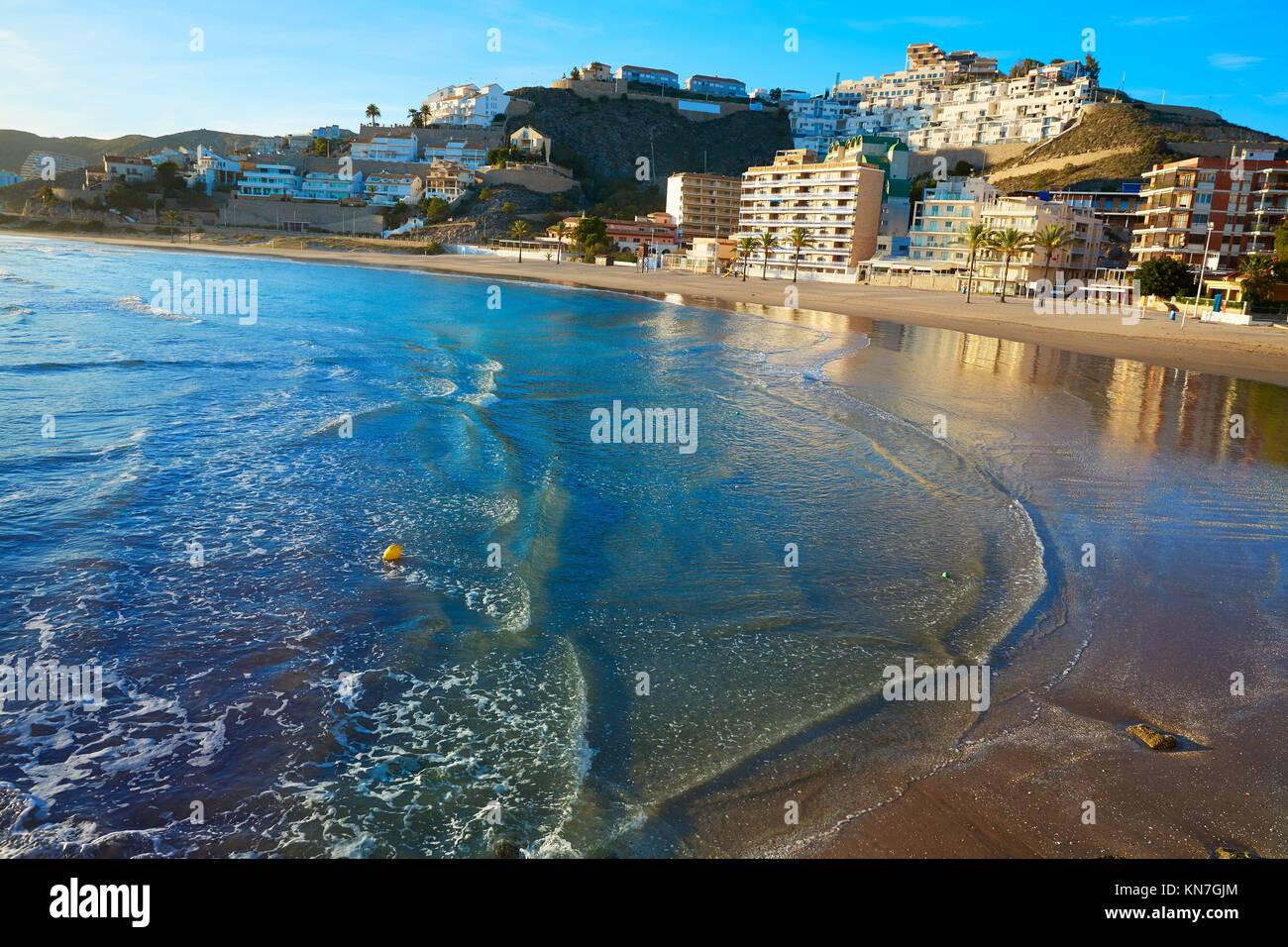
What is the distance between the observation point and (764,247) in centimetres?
9475

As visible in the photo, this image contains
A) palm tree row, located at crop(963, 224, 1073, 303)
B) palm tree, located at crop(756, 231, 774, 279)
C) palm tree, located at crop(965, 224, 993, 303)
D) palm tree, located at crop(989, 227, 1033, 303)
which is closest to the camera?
palm tree, located at crop(989, 227, 1033, 303)

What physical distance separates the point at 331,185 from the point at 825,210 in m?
83.1

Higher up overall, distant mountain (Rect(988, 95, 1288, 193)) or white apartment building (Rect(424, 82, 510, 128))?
white apartment building (Rect(424, 82, 510, 128))

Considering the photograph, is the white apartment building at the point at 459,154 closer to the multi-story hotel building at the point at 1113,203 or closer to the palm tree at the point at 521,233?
the palm tree at the point at 521,233

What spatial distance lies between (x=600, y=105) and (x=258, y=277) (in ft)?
373

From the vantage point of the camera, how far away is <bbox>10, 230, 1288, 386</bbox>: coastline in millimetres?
38344

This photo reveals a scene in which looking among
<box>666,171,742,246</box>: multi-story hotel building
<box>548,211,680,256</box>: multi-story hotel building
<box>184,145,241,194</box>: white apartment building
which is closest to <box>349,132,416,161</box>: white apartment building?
<box>184,145,241,194</box>: white apartment building

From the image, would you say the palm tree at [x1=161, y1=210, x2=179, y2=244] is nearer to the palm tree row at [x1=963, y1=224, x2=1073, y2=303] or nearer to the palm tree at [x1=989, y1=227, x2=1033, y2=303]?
the palm tree row at [x1=963, y1=224, x2=1073, y2=303]

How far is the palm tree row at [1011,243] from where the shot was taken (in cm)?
6600

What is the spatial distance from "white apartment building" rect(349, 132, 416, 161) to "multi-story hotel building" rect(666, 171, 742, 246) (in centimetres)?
5315

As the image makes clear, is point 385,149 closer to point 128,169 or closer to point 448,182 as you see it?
point 448,182

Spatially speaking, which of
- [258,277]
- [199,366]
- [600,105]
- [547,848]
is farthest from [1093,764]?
[600,105]

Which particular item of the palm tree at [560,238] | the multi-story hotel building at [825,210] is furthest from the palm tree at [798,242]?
the palm tree at [560,238]
